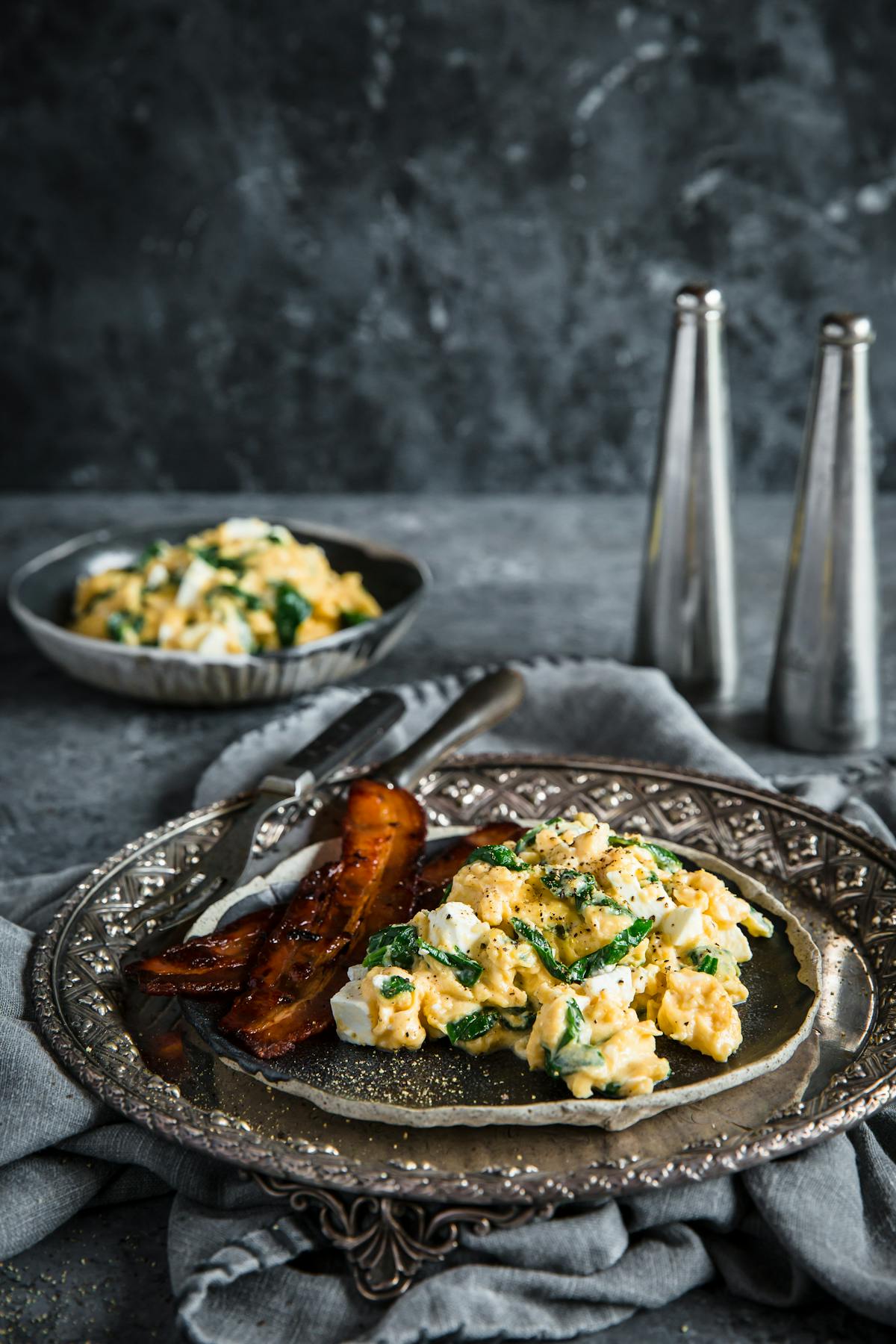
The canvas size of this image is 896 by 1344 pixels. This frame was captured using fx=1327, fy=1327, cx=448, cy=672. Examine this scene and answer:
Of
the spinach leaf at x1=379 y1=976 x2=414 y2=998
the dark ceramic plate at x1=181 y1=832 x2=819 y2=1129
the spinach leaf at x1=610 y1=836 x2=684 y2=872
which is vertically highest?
the spinach leaf at x1=610 y1=836 x2=684 y2=872

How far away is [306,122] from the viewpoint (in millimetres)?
3439

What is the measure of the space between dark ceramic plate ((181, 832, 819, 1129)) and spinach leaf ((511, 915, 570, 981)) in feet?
0.31

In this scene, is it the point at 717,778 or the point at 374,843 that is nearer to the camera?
the point at 374,843

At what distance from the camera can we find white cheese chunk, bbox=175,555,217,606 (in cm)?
240

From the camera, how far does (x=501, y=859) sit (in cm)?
148

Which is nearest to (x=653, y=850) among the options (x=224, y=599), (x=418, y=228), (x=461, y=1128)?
(x=461, y=1128)

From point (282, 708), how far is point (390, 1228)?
1.40 m

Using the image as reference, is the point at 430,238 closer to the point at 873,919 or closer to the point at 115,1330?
the point at 873,919

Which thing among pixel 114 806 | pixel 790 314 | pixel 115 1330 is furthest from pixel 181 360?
pixel 115 1330

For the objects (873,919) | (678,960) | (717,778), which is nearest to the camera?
(678,960)

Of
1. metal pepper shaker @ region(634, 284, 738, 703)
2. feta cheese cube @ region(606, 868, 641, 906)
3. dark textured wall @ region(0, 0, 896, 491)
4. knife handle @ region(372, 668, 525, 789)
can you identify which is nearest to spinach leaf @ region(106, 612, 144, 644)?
knife handle @ region(372, 668, 525, 789)

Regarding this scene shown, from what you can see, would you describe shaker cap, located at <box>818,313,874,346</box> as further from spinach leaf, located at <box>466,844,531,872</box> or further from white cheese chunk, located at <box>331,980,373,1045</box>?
white cheese chunk, located at <box>331,980,373,1045</box>

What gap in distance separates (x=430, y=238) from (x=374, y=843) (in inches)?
92.1

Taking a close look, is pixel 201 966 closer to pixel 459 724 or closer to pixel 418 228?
pixel 459 724
